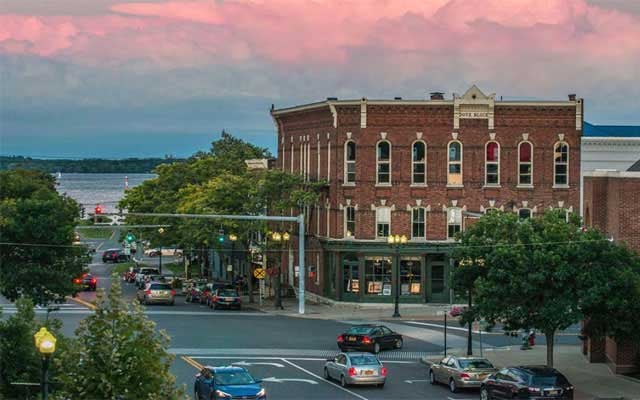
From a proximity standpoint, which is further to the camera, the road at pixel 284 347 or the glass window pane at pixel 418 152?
the glass window pane at pixel 418 152

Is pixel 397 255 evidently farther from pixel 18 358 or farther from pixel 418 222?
pixel 18 358

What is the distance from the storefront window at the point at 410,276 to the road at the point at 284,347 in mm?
7705

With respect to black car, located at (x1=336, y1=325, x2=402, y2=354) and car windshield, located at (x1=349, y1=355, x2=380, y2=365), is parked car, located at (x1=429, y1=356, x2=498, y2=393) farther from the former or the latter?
black car, located at (x1=336, y1=325, x2=402, y2=354)

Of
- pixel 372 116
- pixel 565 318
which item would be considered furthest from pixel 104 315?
pixel 372 116

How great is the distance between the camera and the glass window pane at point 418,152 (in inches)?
2857

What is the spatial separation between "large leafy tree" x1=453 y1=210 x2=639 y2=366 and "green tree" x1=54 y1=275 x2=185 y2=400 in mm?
A: 21774

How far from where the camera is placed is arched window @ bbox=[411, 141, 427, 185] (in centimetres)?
7256

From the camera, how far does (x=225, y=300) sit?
72188 millimetres

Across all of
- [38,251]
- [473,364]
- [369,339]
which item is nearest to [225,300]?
[38,251]

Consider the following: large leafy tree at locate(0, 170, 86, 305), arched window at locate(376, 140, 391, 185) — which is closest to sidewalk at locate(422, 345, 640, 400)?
large leafy tree at locate(0, 170, 86, 305)

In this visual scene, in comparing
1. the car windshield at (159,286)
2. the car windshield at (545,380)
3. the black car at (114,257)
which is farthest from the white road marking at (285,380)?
the black car at (114,257)

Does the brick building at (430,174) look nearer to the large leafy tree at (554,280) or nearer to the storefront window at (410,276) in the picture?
the storefront window at (410,276)

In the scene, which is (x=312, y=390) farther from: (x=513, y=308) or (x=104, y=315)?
(x=104, y=315)

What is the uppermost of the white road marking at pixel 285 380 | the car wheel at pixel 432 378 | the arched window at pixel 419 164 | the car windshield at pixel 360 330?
the arched window at pixel 419 164
